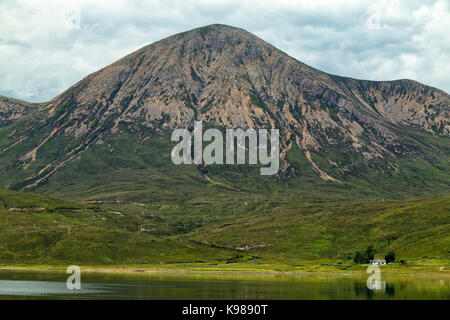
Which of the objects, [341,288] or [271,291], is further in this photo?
[341,288]

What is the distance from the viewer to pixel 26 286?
14850cm
